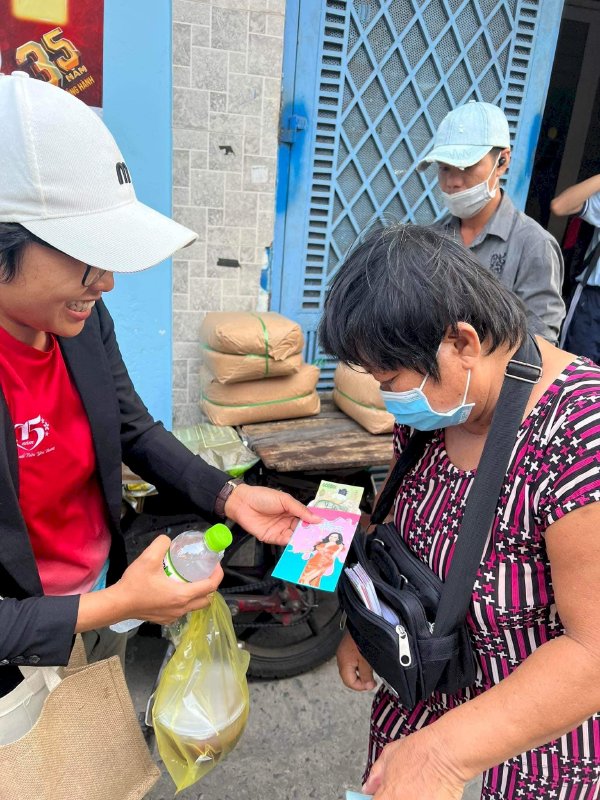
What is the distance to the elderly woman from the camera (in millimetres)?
983

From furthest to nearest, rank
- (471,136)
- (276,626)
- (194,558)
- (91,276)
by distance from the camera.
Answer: (276,626)
(471,136)
(194,558)
(91,276)

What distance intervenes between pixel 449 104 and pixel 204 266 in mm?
1722

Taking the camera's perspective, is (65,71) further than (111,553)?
Yes

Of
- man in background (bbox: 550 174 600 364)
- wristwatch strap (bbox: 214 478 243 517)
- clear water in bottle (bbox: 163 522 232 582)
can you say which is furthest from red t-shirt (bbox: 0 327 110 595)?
man in background (bbox: 550 174 600 364)

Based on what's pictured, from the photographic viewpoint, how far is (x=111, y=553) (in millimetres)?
1616

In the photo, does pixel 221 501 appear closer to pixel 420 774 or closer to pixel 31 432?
pixel 31 432

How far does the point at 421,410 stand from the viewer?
119 cm

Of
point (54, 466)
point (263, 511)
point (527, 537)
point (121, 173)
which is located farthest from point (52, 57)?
point (527, 537)

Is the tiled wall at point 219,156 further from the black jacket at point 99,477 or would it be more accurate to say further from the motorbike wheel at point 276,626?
the black jacket at point 99,477

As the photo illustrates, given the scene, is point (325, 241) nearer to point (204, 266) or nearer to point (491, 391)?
point (204, 266)

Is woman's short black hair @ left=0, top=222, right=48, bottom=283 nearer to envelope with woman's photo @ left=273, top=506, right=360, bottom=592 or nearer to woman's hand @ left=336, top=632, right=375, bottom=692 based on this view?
envelope with woman's photo @ left=273, top=506, right=360, bottom=592

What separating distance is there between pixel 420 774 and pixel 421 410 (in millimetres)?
655

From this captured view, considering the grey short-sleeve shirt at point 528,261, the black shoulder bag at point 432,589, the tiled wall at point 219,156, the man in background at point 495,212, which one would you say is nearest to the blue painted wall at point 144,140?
the tiled wall at point 219,156

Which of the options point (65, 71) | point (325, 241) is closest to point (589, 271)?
point (325, 241)
